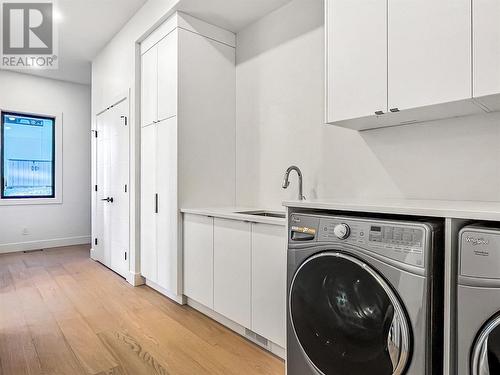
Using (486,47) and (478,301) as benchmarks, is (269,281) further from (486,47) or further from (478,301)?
(486,47)

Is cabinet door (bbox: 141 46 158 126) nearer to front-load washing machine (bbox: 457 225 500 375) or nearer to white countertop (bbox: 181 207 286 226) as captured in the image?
white countertop (bbox: 181 207 286 226)

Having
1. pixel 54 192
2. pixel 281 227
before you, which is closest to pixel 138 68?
pixel 281 227

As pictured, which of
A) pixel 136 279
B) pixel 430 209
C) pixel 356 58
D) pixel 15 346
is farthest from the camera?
pixel 136 279

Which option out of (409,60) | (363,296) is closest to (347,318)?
(363,296)

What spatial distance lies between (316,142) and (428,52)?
1.03 meters

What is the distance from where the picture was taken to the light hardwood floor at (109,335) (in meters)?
1.81

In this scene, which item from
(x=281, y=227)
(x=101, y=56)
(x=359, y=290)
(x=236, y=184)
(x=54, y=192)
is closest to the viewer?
(x=359, y=290)

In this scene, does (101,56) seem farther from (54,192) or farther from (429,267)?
(429,267)

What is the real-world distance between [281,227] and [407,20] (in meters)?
1.20

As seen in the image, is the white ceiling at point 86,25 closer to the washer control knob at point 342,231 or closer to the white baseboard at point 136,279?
the white baseboard at point 136,279

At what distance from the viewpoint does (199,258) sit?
2.52 m

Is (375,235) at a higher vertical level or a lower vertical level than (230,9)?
lower

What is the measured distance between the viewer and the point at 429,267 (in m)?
1.06

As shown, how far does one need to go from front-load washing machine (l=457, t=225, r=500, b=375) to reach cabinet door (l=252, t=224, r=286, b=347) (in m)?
0.94
